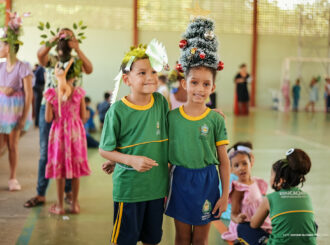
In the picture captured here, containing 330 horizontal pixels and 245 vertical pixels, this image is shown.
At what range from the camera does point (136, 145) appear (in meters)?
2.32

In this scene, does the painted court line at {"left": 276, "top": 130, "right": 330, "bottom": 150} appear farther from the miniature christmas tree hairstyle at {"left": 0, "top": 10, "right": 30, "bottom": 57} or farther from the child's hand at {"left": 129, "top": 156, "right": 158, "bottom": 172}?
the child's hand at {"left": 129, "top": 156, "right": 158, "bottom": 172}

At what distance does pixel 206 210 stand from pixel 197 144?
368 millimetres

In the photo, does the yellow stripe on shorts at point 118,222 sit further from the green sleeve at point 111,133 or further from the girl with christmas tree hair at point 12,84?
the girl with christmas tree hair at point 12,84

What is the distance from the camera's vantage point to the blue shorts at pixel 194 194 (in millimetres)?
2332

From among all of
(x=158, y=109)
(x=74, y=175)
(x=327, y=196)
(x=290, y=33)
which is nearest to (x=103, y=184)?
(x=74, y=175)

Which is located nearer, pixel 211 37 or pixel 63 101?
pixel 211 37

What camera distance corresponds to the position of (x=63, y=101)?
395 cm

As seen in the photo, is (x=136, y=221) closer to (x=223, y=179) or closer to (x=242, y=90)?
(x=223, y=179)

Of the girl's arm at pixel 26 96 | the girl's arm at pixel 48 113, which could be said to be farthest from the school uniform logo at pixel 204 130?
the girl's arm at pixel 26 96

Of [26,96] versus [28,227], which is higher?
[26,96]

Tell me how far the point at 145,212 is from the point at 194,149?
18.1 inches

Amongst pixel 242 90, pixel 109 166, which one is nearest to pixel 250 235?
pixel 109 166

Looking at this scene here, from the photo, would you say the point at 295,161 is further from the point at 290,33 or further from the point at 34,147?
the point at 290,33

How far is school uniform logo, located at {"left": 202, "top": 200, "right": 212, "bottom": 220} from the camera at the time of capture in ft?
7.70
